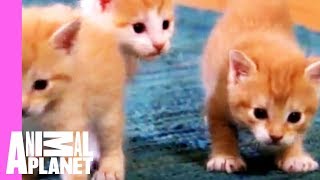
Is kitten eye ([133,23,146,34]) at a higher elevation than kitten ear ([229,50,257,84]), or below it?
higher

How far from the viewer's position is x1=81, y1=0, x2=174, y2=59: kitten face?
3.81ft

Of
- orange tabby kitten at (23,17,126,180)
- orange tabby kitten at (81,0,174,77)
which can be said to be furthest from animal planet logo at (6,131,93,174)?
orange tabby kitten at (81,0,174,77)

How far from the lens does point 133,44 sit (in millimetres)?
1179

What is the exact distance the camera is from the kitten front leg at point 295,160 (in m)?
1.23

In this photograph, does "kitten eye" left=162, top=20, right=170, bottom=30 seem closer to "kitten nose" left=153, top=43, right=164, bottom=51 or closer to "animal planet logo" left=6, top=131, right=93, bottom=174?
"kitten nose" left=153, top=43, right=164, bottom=51

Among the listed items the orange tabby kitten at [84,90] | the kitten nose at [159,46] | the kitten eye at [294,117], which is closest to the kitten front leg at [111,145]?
the orange tabby kitten at [84,90]

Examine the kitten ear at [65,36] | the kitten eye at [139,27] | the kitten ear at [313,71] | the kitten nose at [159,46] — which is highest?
the kitten eye at [139,27]

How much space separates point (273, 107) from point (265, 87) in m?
0.03

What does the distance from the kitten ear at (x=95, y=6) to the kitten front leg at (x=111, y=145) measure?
0.45 ft

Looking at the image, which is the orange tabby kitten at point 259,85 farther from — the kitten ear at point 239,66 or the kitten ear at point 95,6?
the kitten ear at point 95,6

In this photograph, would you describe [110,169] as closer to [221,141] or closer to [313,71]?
[221,141]

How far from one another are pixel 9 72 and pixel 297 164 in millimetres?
459

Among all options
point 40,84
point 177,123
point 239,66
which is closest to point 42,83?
point 40,84

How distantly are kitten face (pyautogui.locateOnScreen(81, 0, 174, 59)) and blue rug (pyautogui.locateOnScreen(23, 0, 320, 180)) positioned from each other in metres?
0.10
